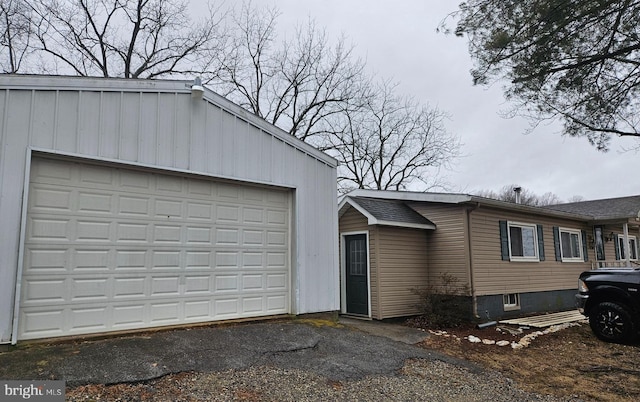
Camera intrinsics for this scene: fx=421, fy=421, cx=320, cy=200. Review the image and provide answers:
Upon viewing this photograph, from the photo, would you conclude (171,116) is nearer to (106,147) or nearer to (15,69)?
(106,147)

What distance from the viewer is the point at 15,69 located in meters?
15.8

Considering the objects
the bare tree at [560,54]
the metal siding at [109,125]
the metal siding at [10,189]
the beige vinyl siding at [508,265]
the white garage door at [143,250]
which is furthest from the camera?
the beige vinyl siding at [508,265]

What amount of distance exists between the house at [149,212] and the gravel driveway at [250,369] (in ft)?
1.91

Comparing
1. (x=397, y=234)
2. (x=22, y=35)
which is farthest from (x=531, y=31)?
(x=22, y=35)

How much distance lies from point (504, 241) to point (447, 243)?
1688 millimetres

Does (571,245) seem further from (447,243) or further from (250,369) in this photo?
(250,369)

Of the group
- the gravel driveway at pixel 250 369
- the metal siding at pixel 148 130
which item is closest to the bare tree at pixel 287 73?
the metal siding at pixel 148 130

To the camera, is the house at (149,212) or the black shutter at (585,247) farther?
the black shutter at (585,247)

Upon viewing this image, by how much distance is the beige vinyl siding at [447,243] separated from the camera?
395 inches

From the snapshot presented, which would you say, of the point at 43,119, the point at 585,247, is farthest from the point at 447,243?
the point at 43,119

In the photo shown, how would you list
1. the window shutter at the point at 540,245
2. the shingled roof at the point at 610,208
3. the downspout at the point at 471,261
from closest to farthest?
the downspout at the point at 471,261
the window shutter at the point at 540,245
the shingled roof at the point at 610,208

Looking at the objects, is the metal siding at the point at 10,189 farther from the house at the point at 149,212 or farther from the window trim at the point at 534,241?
the window trim at the point at 534,241

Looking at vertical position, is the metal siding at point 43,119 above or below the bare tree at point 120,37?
below

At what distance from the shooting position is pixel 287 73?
20.8m
